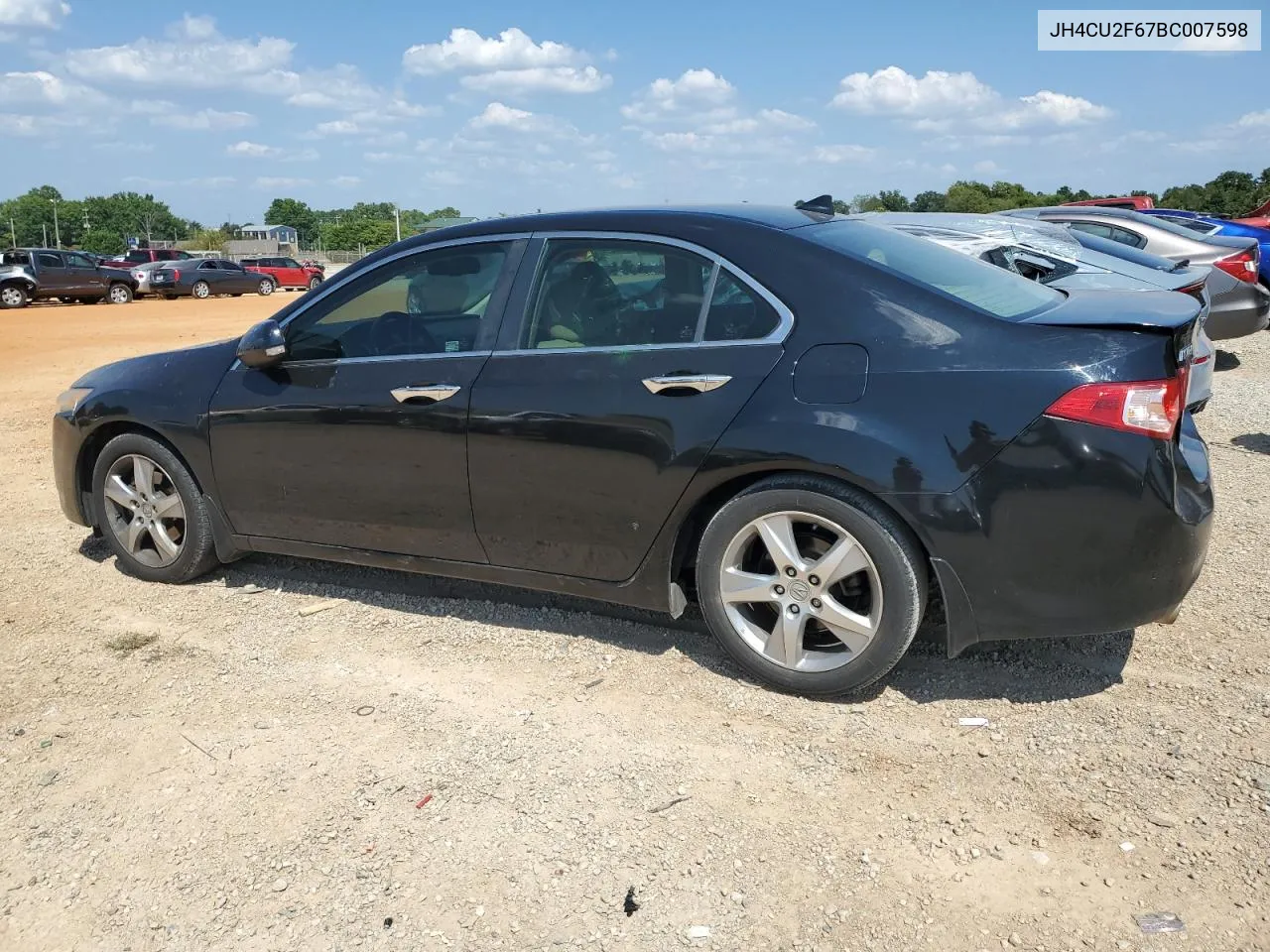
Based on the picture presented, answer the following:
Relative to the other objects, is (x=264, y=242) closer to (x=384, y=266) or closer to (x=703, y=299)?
(x=384, y=266)

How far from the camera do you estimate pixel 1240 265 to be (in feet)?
35.3

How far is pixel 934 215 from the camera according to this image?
9.90 metres

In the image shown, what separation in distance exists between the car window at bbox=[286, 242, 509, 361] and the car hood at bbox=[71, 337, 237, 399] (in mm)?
457

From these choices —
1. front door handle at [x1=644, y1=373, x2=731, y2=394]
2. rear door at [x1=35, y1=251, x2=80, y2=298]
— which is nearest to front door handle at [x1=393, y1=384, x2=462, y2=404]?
front door handle at [x1=644, y1=373, x2=731, y2=394]

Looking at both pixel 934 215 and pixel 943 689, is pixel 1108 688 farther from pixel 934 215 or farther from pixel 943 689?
pixel 934 215

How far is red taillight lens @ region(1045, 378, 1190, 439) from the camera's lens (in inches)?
125

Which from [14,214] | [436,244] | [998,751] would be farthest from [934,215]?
[14,214]

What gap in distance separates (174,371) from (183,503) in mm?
606

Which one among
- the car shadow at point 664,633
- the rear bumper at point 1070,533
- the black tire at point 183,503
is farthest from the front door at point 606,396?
the black tire at point 183,503

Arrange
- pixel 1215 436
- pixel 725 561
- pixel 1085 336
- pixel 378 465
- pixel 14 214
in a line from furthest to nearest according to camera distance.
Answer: pixel 14 214, pixel 1215 436, pixel 378 465, pixel 725 561, pixel 1085 336

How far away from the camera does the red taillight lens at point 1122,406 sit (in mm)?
3168

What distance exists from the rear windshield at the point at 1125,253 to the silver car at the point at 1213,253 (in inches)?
16.0

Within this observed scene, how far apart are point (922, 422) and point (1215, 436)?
18.0 ft

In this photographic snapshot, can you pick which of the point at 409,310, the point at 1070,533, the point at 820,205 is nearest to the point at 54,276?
the point at 409,310
